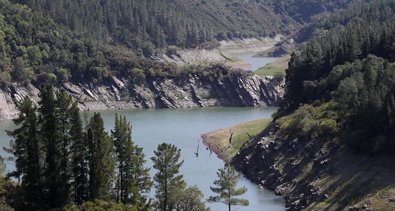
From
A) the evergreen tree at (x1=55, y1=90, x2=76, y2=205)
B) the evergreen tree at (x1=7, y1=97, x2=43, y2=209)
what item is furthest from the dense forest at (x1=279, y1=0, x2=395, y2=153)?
the evergreen tree at (x1=7, y1=97, x2=43, y2=209)

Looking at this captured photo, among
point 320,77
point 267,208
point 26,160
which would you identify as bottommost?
point 267,208

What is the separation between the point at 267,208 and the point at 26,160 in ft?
116

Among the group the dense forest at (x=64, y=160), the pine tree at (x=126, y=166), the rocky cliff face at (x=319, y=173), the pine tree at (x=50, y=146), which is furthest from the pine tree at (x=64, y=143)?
the rocky cliff face at (x=319, y=173)

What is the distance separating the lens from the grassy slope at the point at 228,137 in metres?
141

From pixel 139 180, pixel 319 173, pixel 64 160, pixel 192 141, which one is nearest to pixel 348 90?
pixel 319 173

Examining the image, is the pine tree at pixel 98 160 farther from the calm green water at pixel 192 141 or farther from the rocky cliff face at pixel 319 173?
the rocky cliff face at pixel 319 173

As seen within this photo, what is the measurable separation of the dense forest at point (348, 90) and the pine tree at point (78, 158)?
1639 inches

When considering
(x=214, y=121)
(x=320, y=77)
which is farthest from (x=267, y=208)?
(x=214, y=121)

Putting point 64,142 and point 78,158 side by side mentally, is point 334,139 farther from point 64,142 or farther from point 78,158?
point 64,142

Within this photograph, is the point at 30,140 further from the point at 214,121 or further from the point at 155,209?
the point at 214,121

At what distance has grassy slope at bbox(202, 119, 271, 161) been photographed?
14088 cm

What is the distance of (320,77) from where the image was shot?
146 m

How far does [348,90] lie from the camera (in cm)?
11719

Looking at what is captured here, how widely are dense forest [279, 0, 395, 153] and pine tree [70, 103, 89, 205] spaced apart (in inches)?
1639
